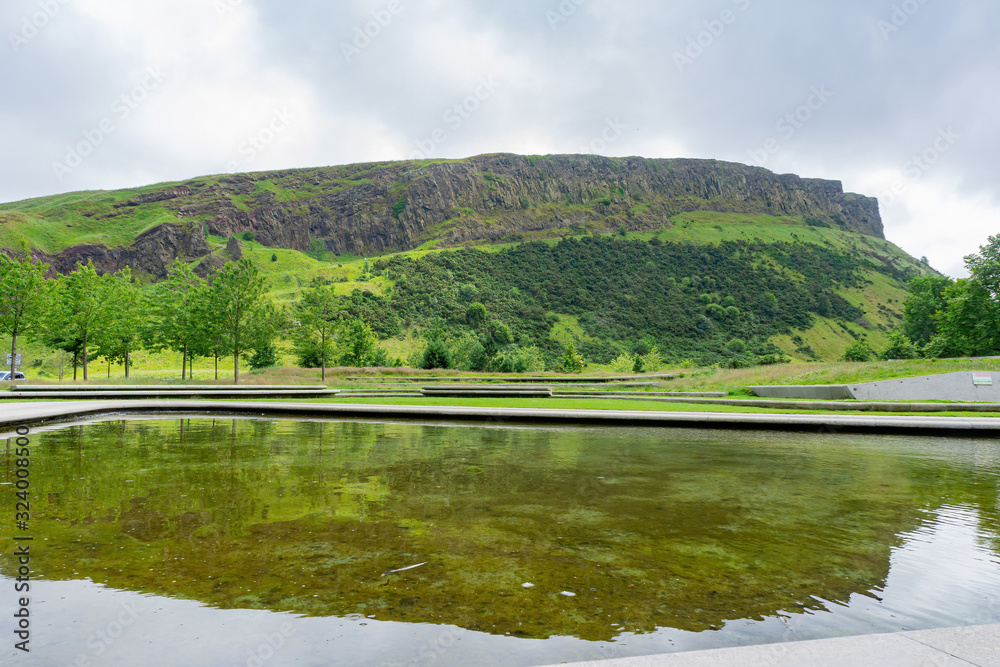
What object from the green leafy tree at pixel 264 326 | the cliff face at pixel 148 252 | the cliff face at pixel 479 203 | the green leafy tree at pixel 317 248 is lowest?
the green leafy tree at pixel 264 326

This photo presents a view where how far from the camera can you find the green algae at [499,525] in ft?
9.89

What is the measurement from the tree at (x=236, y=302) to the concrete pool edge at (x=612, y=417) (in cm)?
1445

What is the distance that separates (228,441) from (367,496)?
497cm

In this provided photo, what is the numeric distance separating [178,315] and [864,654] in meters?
33.4

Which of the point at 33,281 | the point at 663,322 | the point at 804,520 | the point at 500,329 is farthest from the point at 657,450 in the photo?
the point at 663,322

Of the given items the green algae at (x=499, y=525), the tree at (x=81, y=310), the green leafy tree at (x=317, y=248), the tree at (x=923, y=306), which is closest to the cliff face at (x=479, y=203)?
the green leafy tree at (x=317, y=248)

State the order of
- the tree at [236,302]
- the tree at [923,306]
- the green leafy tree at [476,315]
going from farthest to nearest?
the green leafy tree at [476,315] < the tree at [923,306] < the tree at [236,302]

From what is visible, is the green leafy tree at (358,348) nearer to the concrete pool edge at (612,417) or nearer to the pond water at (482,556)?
→ the concrete pool edge at (612,417)

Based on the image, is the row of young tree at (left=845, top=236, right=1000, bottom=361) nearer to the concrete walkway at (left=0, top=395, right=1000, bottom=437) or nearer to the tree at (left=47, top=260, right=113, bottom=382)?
the concrete walkway at (left=0, top=395, right=1000, bottom=437)

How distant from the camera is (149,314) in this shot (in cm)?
3077

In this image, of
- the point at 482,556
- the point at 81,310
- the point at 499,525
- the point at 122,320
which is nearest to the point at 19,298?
the point at 81,310

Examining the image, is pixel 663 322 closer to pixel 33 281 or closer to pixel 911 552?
pixel 33 281

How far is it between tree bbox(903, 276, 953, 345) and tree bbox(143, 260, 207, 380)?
59.0m

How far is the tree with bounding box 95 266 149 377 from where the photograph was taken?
28.4 meters
